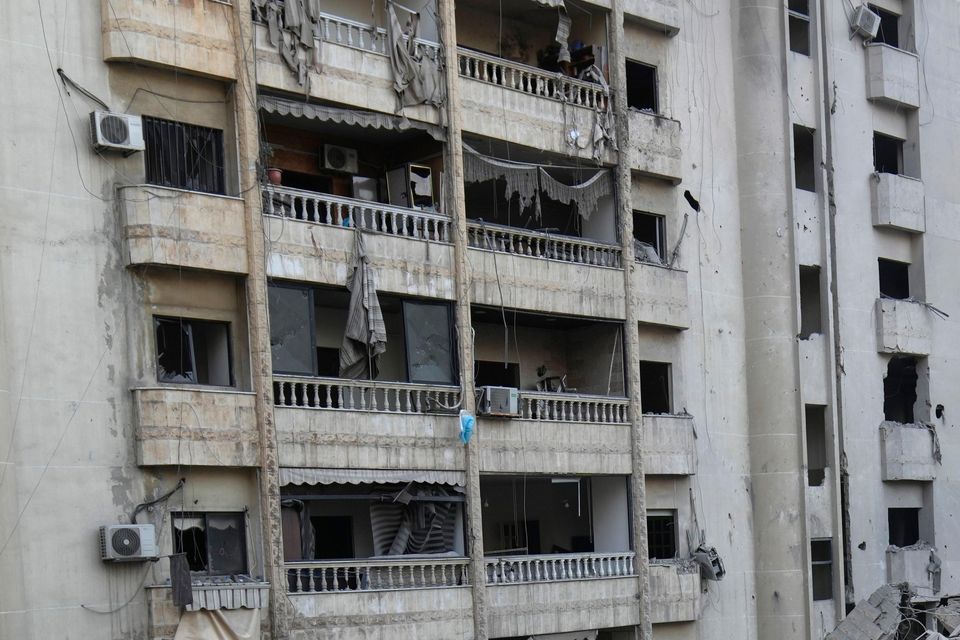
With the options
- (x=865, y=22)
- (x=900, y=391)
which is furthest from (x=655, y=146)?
(x=900, y=391)

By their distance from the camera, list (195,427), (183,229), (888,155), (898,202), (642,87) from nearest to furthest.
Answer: (195,427) → (183,229) → (642,87) → (898,202) → (888,155)

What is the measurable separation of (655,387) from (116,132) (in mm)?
12469

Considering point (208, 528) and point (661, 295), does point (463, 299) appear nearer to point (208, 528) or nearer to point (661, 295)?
point (661, 295)

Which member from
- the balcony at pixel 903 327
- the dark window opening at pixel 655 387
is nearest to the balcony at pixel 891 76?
the balcony at pixel 903 327

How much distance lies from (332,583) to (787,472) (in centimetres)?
1059

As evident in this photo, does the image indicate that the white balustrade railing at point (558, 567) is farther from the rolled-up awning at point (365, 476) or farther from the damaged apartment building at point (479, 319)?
the rolled-up awning at point (365, 476)

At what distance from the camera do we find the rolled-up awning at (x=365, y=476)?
2248cm

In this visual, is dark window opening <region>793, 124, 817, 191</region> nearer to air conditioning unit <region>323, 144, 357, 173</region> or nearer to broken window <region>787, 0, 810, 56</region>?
broken window <region>787, 0, 810, 56</region>

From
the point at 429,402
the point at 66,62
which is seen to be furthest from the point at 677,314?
the point at 66,62

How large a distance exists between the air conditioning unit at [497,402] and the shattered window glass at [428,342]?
0.63 meters

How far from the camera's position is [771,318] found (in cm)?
3045

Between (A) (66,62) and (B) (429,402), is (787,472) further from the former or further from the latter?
(A) (66,62)

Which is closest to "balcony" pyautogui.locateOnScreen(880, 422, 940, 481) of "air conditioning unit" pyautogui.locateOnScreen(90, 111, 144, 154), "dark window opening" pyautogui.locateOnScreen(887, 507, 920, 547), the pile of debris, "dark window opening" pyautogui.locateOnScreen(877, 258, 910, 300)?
"dark window opening" pyautogui.locateOnScreen(887, 507, 920, 547)

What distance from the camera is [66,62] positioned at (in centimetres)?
2080
